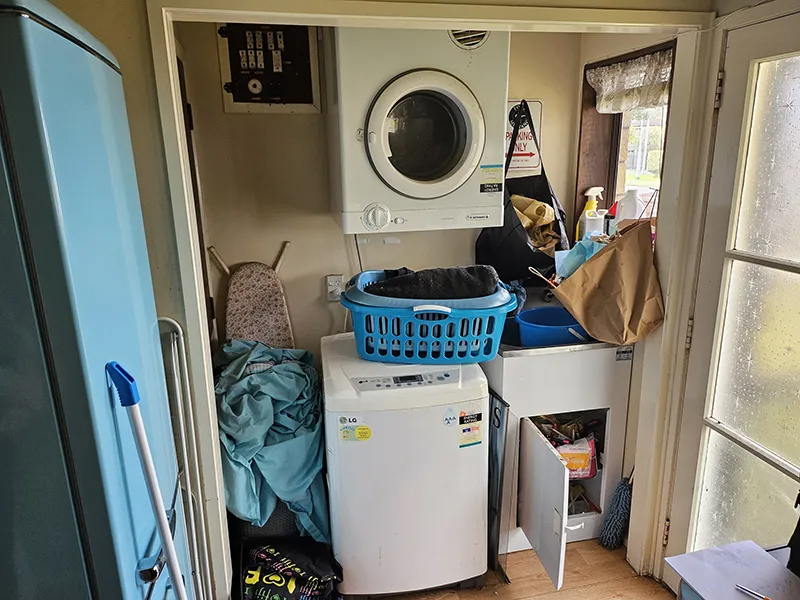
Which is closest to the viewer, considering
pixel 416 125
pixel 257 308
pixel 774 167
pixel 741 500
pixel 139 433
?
pixel 139 433

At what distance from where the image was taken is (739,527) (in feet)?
5.56

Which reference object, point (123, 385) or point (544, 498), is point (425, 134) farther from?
point (123, 385)

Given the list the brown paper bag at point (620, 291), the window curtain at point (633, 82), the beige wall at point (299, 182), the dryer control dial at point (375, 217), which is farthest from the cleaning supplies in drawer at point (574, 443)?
the window curtain at point (633, 82)

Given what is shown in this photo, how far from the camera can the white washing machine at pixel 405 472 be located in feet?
5.72

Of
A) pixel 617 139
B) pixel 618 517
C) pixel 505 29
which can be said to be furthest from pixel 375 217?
pixel 618 517

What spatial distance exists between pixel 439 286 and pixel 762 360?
3.07 feet

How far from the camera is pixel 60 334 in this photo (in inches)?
28.6

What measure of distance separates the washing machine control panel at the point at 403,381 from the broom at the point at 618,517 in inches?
33.2

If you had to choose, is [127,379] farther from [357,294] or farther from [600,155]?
[600,155]

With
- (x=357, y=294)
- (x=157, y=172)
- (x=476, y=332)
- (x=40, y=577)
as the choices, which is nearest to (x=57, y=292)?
(x=40, y=577)

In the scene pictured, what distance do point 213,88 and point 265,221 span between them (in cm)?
52

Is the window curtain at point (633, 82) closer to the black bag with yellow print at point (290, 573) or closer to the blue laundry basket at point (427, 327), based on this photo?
the blue laundry basket at point (427, 327)

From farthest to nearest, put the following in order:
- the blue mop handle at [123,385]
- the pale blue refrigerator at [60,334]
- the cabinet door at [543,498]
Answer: the cabinet door at [543,498], the blue mop handle at [123,385], the pale blue refrigerator at [60,334]

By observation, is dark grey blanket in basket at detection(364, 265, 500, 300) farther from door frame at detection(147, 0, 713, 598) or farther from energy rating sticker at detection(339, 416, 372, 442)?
door frame at detection(147, 0, 713, 598)
